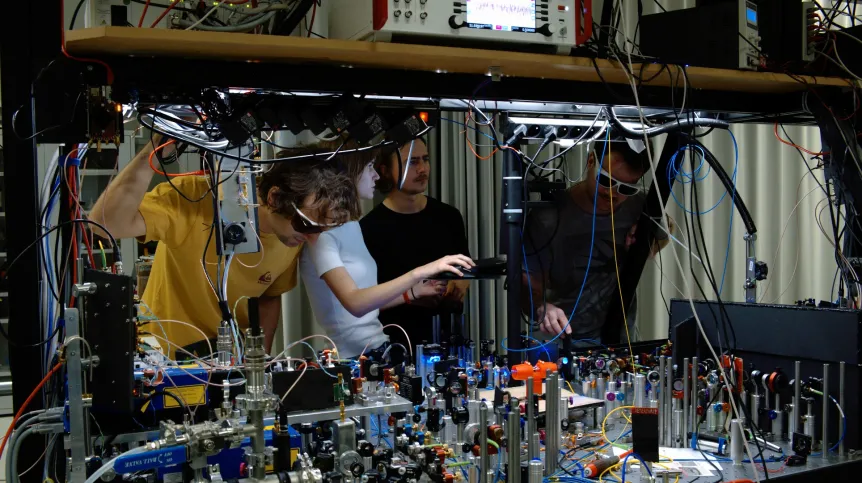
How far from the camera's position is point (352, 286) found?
314 centimetres

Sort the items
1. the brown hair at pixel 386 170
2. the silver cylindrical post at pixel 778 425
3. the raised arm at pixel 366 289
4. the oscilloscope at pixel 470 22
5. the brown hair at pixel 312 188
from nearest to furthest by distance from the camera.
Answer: the oscilloscope at pixel 470 22, the silver cylindrical post at pixel 778 425, the brown hair at pixel 312 188, the raised arm at pixel 366 289, the brown hair at pixel 386 170

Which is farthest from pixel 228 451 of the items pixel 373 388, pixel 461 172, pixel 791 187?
pixel 791 187

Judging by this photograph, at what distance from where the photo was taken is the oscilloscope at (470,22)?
5.89 ft

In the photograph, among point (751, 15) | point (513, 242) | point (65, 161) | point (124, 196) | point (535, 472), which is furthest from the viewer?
point (513, 242)

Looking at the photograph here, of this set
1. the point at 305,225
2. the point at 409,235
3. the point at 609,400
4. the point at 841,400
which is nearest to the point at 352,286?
the point at 305,225

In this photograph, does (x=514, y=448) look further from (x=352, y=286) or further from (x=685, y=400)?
(x=352, y=286)

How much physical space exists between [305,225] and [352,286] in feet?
1.07

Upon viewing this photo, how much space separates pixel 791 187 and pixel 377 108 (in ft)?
10.2

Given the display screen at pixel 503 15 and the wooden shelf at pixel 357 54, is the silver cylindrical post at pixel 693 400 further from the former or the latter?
the display screen at pixel 503 15

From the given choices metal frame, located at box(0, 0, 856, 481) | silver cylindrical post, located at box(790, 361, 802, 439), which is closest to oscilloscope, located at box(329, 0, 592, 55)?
metal frame, located at box(0, 0, 856, 481)

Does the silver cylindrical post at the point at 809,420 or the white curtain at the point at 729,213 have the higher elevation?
the white curtain at the point at 729,213

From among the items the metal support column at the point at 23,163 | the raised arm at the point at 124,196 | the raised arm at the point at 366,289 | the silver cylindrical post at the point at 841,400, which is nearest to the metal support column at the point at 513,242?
the raised arm at the point at 366,289

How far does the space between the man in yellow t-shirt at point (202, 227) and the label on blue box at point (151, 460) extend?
1.04 meters

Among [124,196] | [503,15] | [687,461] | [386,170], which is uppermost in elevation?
[503,15]
